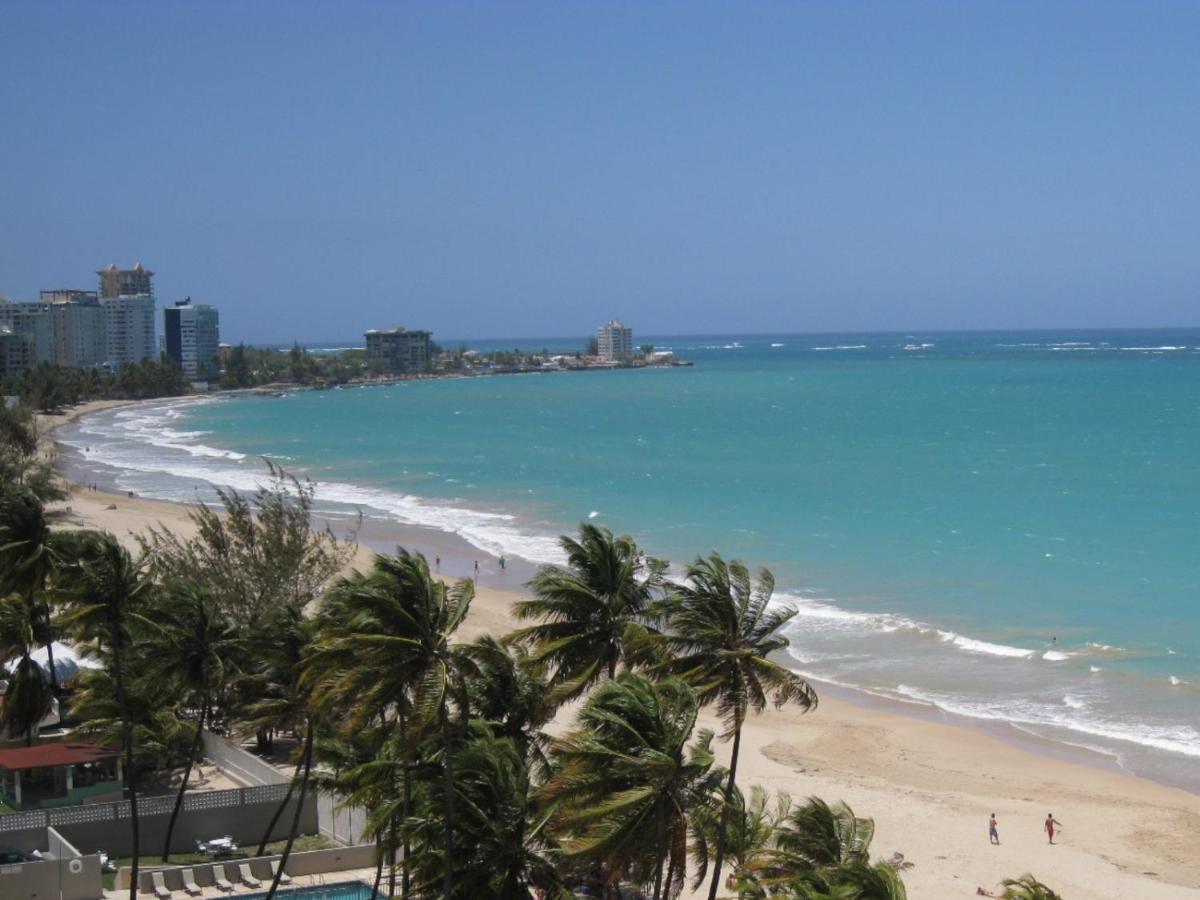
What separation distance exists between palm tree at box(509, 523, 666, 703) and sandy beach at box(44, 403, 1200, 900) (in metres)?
8.65

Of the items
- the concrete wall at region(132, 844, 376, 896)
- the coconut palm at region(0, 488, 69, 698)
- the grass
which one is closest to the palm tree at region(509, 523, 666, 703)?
the concrete wall at region(132, 844, 376, 896)

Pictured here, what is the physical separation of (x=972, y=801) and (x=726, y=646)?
14256 millimetres

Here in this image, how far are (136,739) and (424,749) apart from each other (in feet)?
29.6

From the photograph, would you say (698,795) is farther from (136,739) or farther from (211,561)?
(211,561)

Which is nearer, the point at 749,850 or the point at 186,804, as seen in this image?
the point at 749,850

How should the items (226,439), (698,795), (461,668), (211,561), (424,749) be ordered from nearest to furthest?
(698,795) → (461,668) → (424,749) → (211,561) → (226,439)

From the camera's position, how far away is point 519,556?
55500mm

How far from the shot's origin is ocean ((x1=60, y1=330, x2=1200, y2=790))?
3712cm

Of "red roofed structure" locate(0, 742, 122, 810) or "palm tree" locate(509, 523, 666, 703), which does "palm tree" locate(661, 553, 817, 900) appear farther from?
"red roofed structure" locate(0, 742, 122, 810)

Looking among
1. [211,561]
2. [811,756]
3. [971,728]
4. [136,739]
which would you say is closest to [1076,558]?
[971,728]

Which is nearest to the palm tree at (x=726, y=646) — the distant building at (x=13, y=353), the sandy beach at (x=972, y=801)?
the sandy beach at (x=972, y=801)

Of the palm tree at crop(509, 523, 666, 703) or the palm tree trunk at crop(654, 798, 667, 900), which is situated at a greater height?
the palm tree at crop(509, 523, 666, 703)

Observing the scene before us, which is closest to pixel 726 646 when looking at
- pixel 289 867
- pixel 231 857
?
pixel 289 867

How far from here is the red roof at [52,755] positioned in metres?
22.9
